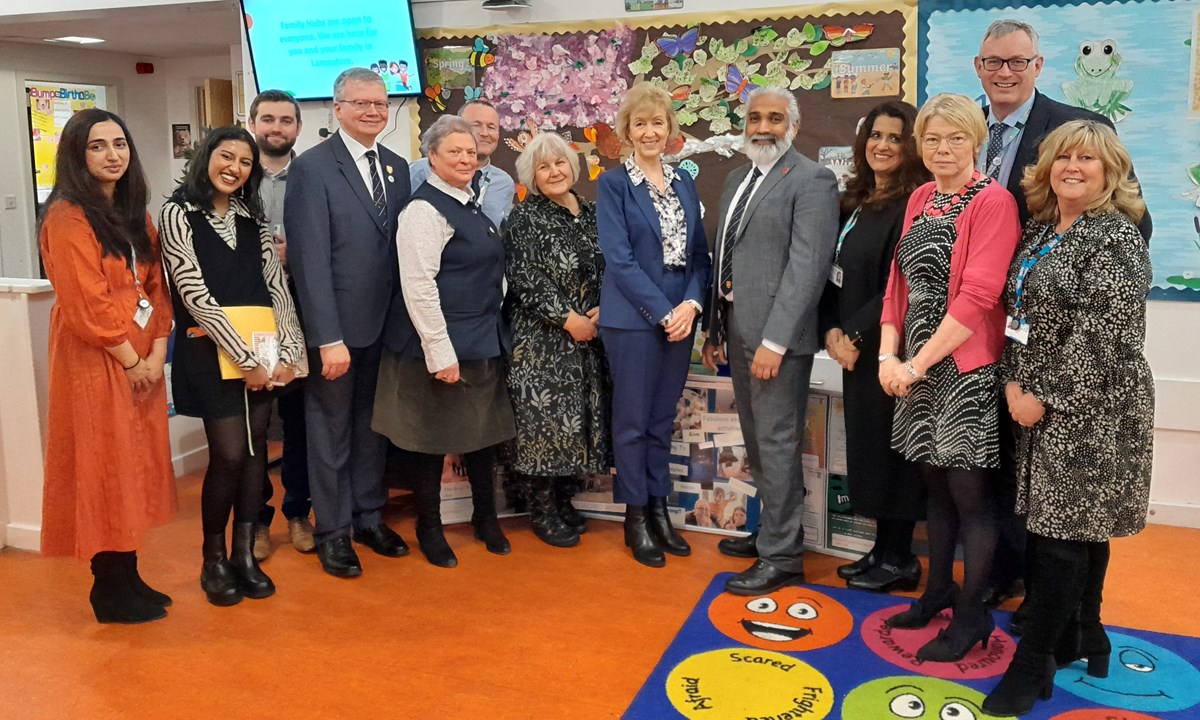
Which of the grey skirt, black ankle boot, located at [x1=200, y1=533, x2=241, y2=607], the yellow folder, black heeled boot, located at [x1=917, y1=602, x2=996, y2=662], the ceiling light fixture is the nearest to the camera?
black heeled boot, located at [x1=917, y1=602, x2=996, y2=662]

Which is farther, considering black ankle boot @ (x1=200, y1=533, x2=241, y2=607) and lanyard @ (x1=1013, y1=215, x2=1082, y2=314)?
black ankle boot @ (x1=200, y1=533, x2=241, y2=607)

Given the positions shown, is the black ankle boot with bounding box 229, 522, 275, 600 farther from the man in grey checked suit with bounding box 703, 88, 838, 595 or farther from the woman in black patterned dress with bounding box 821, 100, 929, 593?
the woman in black patterned dress with bounding box 821, 100, 929, 593

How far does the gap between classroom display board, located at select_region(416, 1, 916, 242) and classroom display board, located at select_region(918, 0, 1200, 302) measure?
424mm

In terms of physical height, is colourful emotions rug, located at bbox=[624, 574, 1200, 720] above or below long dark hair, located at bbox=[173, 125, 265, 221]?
below

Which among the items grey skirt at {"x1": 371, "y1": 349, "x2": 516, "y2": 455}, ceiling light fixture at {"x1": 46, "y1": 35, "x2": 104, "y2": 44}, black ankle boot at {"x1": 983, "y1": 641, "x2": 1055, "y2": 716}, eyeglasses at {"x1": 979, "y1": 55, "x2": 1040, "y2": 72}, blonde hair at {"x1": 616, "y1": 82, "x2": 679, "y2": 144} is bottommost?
black ankle boot at {"x1": 983, "y1": 641, "x2": 1055, "y2": 716}

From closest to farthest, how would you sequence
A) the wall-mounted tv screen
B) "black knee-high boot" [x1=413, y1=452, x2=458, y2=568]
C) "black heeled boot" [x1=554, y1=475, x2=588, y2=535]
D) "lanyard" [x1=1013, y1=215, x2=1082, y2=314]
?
"lanyard" [x1=1013, y1=215, x2=1082, y2=314] < "black knee-high boot" [x1=413, y1=452, x2=458, y2=568] < "black heeled boot" [x1=554, y1=475, x2=588, y2=535] < the wall-mounted tv screen

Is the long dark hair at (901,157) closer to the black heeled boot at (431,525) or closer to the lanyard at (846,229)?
the lanyard at (846,229)

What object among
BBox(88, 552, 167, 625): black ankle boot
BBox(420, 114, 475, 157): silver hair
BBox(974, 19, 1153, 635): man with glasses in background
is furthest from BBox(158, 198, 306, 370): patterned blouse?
BBox(974, 19, 1153, 635): man with glasses in background

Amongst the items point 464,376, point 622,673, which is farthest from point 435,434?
point 622,673

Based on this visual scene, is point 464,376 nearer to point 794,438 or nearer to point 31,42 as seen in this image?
point 794,438

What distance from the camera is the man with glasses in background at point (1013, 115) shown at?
278cm

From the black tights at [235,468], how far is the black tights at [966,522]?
205cm

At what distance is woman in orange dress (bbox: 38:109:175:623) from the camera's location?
2693 millimetres

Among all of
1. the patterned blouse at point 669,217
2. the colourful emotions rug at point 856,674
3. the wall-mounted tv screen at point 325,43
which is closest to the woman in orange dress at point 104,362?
the patterned blouse at point 669,217
